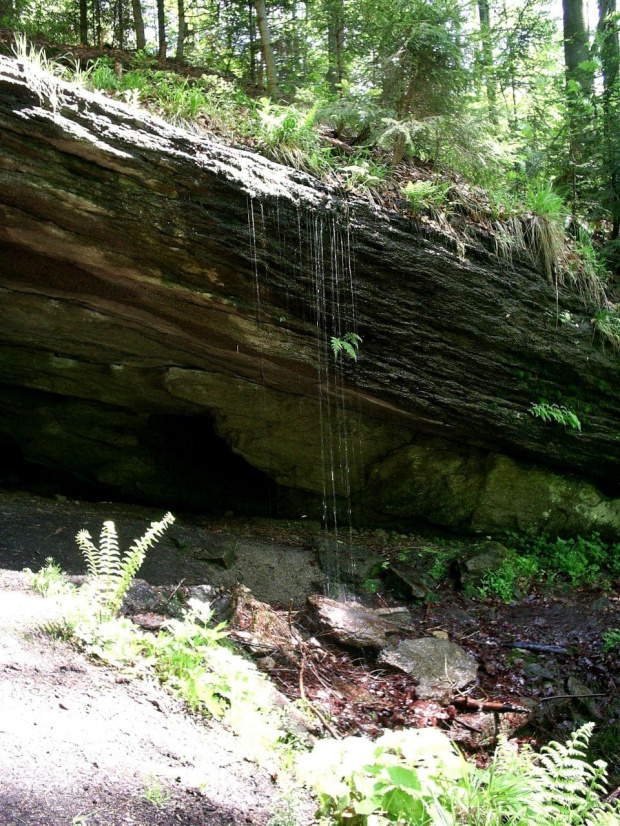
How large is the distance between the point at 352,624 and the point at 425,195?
4.81 meters

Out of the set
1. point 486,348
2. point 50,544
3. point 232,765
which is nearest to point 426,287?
point 486,348

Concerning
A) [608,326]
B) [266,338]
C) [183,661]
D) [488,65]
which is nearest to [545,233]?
[608,326]

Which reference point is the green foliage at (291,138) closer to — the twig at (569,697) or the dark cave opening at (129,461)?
the dark cave opening at (129,461)

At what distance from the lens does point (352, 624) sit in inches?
228

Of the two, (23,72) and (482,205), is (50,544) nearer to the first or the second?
(23,72)

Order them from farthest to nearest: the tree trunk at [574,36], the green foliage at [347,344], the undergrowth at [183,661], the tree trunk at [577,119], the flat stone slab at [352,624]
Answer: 1. the tree trunk at [574,36]
2. the tree trunk at [577,119]
3. the green foliage at [347,344]
4. the flat stone slab at [352,624]
5. the undergrowth at [183,661]

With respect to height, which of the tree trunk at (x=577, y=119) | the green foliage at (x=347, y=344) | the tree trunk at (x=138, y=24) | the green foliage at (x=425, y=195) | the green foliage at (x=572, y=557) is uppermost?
the tree trunk at (x=138, y=24)

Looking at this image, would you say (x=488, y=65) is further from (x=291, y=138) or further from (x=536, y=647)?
(x=536, y=647)

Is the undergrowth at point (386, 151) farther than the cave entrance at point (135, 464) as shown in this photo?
No

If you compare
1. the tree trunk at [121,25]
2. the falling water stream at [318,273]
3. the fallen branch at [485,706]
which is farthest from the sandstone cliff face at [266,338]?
the tree trunk at [121,25]

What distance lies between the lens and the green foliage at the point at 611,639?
610cm

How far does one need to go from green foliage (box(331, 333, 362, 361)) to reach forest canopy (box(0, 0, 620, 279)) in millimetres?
1671

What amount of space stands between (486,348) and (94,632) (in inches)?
225

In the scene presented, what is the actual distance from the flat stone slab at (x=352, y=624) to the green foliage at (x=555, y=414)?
3.41 meters
